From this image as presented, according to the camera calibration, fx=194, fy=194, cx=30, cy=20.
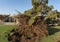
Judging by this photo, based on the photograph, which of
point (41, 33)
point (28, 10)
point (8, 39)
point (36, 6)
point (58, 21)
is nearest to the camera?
point (8, 39)

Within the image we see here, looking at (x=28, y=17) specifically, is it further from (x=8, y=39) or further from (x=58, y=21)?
(x=58, y=21)

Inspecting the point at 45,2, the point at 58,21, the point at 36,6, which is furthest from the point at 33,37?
the point at 58,21

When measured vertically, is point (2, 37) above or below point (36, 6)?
below

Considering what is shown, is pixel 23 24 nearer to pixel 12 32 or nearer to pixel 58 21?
pixel 12 32

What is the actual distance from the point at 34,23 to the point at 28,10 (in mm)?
12437

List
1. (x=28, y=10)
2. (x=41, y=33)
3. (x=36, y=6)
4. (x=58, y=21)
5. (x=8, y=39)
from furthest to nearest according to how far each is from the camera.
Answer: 1. (x=58, y=21)
2. (x=28, y=10)
3. (x=36, y=6)
4. (x=41, y=33)
5. (x=8, y=39)

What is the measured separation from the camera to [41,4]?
27.3 meters

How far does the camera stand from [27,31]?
610 inches

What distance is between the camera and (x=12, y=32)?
Answer: 15367 mm

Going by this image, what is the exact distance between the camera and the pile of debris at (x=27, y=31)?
1497 cm

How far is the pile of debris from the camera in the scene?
589 inches

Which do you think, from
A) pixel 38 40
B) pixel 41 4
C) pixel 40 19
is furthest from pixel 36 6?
pixel 38 40

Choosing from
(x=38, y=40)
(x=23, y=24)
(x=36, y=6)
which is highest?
(x=36, y=6)

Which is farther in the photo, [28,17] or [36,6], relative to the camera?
[36,6]
